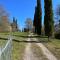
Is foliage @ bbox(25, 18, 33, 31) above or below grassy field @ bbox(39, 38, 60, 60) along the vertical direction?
above

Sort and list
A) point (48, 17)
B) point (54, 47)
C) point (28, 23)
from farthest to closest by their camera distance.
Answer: point (28, 23) → point (48, 17) → point (54, 47)

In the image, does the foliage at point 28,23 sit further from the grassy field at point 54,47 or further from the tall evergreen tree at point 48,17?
the grassy field at point 54,47

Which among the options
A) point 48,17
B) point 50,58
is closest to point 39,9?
point 48,17

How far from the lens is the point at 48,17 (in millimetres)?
34406

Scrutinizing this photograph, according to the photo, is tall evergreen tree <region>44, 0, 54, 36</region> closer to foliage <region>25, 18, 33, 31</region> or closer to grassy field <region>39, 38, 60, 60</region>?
grassy field <region>39, 38, 60, 60</region>

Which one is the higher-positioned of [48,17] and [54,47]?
[48,17]

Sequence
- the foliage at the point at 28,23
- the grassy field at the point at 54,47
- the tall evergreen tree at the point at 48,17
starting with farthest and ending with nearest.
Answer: the foliage at the point at 28,23 → the tall evergreen tree at the point at 48,17 → the grassy field at the point at 54,47

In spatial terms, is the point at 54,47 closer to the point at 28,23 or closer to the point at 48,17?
the point at 48,17

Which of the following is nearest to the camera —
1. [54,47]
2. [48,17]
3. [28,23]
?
[54,47]

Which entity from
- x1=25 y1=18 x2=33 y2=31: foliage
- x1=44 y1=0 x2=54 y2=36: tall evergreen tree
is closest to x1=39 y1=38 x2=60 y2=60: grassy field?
x1=44 y1=0 x2=54 y2=36: tall evergreen tree

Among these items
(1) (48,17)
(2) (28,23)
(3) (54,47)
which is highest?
(2) (28,23)

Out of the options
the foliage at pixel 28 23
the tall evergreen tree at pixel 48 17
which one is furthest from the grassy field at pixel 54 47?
the foliage at pixel 28 23

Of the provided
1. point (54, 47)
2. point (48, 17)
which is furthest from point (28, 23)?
point (54, 47)

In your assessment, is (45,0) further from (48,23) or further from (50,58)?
(50,58)
